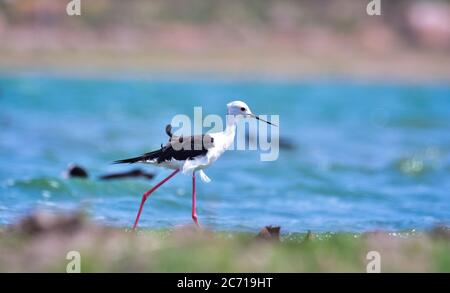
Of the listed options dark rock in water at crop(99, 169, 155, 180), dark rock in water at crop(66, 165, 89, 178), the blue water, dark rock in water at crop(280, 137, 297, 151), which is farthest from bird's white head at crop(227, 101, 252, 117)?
dark rock in water at crop(280, 137, 297, 151)

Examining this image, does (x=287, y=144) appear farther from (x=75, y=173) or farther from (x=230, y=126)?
(x=230, y=126)

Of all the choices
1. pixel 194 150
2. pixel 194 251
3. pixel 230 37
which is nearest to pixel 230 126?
pixel 194 150

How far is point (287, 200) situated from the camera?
11531mm

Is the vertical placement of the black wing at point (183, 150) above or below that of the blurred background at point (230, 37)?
below

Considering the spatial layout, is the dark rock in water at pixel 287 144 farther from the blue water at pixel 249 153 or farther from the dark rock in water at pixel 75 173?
the dark rock in water at pixel 75 173

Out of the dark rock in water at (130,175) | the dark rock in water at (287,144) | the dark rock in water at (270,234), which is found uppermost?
the dark rock in water at (287,144)

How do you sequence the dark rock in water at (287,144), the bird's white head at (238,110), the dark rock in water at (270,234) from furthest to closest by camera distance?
the dark rock in water at (287,144) < the bird's white head at (238,110) < the dark rock in water at (270,234)

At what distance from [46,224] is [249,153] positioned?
8.79 metres

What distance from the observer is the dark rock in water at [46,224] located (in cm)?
714

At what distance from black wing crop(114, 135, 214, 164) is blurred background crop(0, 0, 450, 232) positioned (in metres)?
0.94

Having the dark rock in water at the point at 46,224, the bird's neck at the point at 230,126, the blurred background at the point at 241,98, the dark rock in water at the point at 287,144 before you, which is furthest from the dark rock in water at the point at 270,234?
the dark rock in water at the point at 287,144

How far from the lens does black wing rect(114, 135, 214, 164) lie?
8211 millimetres

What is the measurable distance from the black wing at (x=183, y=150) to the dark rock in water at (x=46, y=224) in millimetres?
1068

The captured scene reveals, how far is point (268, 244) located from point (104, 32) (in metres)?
24.5
